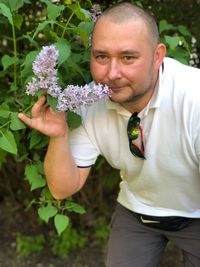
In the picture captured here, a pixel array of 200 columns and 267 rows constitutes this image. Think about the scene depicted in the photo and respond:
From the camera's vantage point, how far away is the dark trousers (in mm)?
2391

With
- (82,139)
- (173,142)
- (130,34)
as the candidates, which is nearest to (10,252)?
(82,139)

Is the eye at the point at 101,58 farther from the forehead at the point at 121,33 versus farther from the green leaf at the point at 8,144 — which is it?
the green leaf at the point at 8,144

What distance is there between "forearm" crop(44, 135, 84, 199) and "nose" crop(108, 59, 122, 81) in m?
0.33

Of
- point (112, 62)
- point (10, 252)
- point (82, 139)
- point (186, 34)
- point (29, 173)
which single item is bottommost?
point (10, 252)

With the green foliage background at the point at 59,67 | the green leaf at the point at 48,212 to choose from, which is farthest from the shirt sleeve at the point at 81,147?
the green leaf at the point at 48,212

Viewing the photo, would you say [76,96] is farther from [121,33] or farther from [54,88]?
[121,33]

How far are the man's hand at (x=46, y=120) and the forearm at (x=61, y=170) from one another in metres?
0.06

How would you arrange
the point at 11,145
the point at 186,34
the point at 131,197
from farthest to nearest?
the point at 186,34, the point at 131,197, the point at 11,145

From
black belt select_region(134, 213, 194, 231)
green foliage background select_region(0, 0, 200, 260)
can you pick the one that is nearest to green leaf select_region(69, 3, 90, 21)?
green foliage background select_region(0, 0, 200, 260)

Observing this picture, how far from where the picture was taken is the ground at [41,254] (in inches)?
133

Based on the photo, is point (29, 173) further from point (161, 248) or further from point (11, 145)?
point (161, 248)

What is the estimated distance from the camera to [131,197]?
7.87 feet

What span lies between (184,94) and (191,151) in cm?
23

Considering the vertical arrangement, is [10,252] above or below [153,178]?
below
